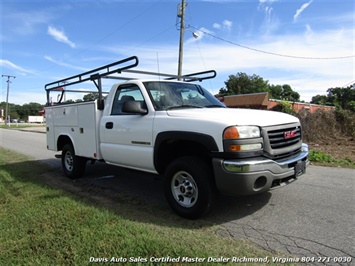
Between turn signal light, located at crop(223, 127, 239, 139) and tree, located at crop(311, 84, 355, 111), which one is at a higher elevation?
tree, located at crop(311, 84, 355, 111)

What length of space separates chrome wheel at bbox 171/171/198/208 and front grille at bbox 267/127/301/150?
3.87 feet

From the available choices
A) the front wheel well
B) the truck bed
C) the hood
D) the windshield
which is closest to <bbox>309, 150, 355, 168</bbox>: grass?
the hood

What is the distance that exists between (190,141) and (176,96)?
1145 mm

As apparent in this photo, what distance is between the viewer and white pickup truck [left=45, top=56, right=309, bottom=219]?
142 inches

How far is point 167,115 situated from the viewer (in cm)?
433

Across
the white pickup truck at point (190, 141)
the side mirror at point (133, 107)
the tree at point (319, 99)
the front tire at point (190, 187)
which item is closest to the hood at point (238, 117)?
the white pickup truck at point (190, 141)

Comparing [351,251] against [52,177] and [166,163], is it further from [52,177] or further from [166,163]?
[52,177]

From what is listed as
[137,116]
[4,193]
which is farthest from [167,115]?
[4,193]

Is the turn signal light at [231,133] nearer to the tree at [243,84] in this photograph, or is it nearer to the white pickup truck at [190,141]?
the white pickup truck at [190,141]

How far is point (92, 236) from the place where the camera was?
3422 mm

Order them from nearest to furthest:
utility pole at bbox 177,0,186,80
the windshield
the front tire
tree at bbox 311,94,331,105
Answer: the front tire
the windshield
utility pole at bbox 177,0,186,80
tree at bbox 311,94,331,105

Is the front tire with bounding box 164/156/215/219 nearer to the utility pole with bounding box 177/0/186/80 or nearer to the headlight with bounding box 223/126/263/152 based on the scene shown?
the headlight with bounding box 223/126/263/152

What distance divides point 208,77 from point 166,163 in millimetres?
2949

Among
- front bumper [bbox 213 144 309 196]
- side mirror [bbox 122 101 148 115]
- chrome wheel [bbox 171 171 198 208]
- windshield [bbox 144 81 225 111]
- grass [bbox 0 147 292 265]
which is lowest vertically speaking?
grass [bbox 0 147 292 265]
